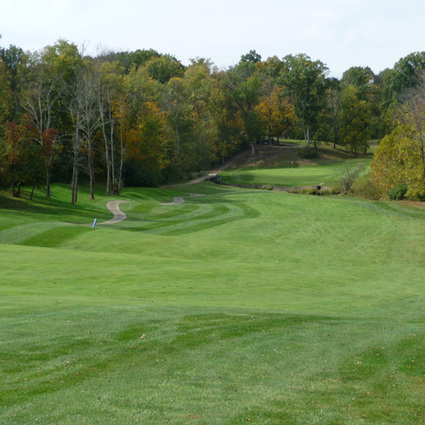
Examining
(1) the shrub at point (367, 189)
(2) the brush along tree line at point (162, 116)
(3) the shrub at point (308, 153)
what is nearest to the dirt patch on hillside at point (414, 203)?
Result: (2) the brush along tree line at point (162, 116)

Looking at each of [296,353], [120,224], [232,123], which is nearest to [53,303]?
[296,353]

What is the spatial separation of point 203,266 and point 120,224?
20.2 meters

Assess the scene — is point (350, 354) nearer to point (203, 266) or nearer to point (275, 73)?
point (203, 266)

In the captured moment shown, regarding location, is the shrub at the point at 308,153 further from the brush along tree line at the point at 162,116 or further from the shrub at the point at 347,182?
the shrub at the point at 347,182

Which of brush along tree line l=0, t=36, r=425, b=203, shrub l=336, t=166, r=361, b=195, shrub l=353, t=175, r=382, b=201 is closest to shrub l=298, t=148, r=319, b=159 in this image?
brush along tree line l=0, t=36, r=425, b=203

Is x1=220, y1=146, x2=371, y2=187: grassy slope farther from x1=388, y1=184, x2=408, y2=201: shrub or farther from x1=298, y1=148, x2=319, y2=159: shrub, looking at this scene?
x1=388, y1=184, x2=408, y2=201: shrub

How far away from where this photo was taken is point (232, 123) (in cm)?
11994

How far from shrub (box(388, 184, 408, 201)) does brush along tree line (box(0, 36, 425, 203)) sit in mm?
1099

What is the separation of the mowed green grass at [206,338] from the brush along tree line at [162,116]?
2879 cm

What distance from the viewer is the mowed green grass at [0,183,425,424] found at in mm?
8141

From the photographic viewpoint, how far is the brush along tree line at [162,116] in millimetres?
58656

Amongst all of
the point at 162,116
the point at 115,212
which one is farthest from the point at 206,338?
the point at 162,116

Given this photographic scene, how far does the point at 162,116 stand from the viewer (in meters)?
91.4

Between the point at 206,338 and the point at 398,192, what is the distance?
55.7 meters
